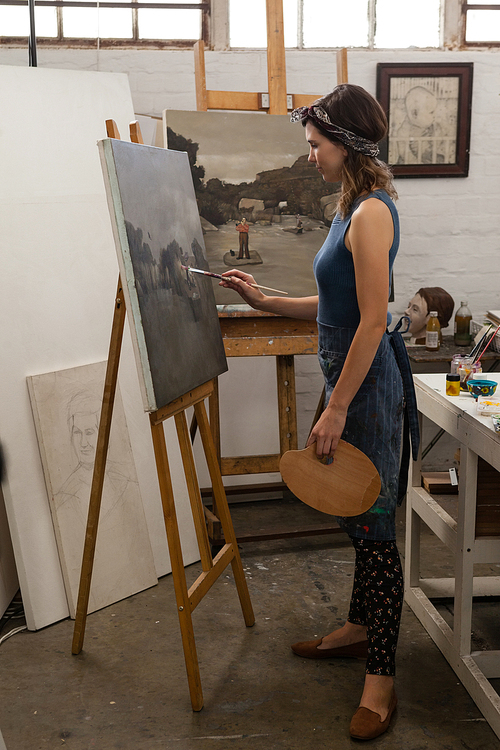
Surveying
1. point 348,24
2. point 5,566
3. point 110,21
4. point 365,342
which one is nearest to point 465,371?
point 365,342

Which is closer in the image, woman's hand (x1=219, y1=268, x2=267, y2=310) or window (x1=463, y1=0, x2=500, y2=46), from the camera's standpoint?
woman's hand (x1=219, y1=268, x2=267, y2=310)

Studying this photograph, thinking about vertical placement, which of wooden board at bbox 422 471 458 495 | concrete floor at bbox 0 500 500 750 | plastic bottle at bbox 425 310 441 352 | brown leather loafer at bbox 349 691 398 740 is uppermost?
plastic bottle at bbox 425 310 441 352

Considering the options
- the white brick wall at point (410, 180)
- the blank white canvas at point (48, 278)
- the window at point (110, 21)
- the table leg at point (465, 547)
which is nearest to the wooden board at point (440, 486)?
the table leg at point (465, 547)

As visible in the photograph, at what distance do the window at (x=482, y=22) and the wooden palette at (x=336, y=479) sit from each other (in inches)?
105

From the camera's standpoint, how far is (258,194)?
268cm

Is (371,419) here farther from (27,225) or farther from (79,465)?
(27,225)

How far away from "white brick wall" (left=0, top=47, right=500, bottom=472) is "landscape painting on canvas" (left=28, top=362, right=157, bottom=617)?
3.38 feet

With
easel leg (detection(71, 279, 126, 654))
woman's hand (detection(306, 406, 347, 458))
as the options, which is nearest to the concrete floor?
easel leg (detection(71, 279, 126, 654))

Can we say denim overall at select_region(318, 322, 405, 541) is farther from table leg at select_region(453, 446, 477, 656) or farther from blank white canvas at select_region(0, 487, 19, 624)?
blank white canvas at select_region(0, 487, 19, 624)

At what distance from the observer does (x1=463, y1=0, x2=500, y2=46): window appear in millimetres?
3402

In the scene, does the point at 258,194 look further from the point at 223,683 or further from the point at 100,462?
the point at 223,683

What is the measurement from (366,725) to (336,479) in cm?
62

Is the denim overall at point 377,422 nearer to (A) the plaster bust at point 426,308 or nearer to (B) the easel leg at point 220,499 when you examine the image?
(B) the easel leg at point 220,499

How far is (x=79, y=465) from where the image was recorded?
2375 millimetres
